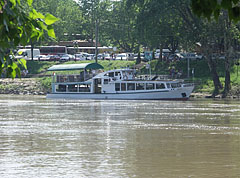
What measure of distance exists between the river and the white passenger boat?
1735 cm

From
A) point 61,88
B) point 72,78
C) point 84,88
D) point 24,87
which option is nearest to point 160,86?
point 84,88

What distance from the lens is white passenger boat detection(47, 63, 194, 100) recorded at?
5797 centimetres

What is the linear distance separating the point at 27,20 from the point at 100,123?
26645 mm

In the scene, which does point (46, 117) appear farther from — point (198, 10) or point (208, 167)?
point (198, 10)

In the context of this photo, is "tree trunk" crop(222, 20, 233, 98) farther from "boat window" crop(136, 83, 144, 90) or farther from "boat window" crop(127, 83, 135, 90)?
"boat window" crop(127, 83, 135, 90)

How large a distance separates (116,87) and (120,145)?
123ft

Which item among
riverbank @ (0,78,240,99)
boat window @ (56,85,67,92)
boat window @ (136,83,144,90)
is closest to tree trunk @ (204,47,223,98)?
boat window @ (136,83,144,90)

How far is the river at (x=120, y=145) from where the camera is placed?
17.5 meters

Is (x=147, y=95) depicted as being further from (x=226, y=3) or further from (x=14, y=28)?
(x=226, y=3)

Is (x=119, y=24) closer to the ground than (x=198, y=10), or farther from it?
farther from it

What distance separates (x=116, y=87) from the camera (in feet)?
200

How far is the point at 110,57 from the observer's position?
99.8 m

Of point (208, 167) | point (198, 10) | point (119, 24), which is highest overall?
point (119, 24)

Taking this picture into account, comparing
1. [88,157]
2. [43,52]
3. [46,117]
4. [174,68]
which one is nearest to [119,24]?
[43,52]
